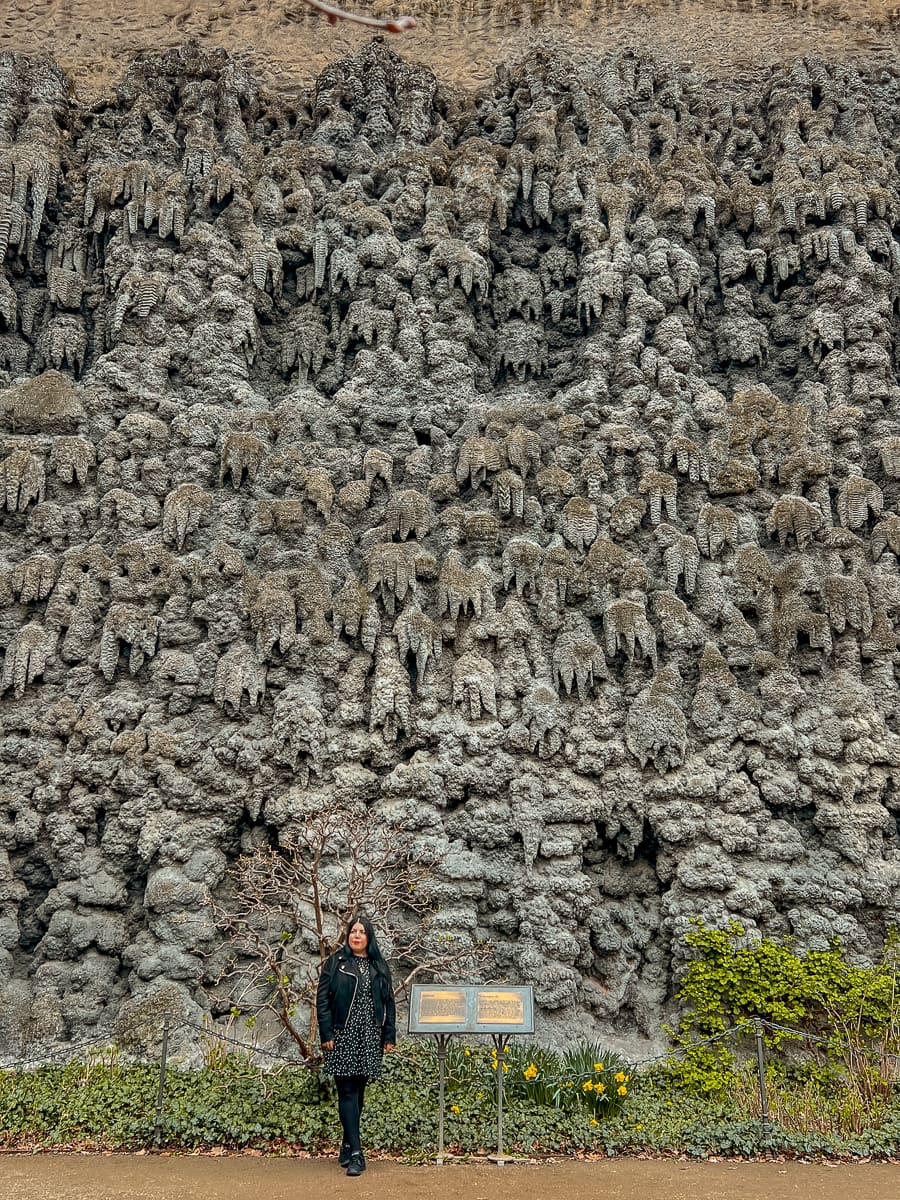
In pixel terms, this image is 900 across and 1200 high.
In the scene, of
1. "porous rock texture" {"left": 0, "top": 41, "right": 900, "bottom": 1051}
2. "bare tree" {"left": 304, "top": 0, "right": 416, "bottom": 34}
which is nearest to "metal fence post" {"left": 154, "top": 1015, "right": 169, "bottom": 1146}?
"porous rock texture" {"left": 0, "top": 41, "right": 900, "bottom": 1051}

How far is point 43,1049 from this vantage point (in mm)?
9719

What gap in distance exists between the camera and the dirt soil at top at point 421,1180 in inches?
247

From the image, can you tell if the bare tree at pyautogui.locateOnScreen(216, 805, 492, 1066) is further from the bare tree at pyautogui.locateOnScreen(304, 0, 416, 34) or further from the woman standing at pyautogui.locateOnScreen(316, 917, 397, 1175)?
the bare tree at pyautogui.locateOnScreen(304, 0, 416, 34)

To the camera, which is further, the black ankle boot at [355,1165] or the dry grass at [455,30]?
the dry grass at [455,30]

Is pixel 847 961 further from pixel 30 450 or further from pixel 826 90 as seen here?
pixel 826 90

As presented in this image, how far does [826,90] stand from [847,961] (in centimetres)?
1435

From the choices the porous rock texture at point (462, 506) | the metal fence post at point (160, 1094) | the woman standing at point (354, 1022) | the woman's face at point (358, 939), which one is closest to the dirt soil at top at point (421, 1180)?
the metal fence post at point (160, 1094)

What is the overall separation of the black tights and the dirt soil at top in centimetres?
26

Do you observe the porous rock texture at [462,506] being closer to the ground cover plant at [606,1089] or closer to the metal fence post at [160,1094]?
the ground cover plant at [606,1089]

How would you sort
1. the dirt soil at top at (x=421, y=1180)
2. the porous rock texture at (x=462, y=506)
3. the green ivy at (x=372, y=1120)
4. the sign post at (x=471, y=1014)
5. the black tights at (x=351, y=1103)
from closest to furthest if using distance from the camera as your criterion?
1. the dirt soil at top at (x=421, y=1180)
2. the black tights at (x=351, y=1103)
3. the sign post at (x=471, y=1014)
4. the green ivy at (x=372, y=1120)
5. the porous rock texture at (x=462, y=506)

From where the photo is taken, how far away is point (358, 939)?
21.8 ft

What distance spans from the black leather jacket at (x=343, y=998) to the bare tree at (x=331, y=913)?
2.71 meters

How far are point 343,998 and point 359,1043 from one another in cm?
32

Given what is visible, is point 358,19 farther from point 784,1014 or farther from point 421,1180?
point 784,1014
